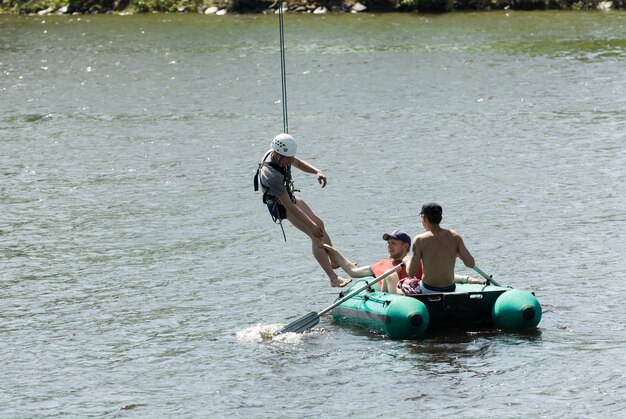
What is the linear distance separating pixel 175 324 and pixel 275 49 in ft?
94.3

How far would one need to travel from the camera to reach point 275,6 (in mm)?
54312

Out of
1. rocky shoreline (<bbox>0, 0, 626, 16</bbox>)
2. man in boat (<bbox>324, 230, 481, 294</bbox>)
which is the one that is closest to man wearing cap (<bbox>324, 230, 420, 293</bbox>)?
man in boat (<bbox>324, 230, 481, 294</bbox>)

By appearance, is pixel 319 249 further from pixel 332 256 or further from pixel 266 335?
pixel 266 335

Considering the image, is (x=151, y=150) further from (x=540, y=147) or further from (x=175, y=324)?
(x=175, y=324)

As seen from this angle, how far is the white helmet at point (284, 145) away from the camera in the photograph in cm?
1574

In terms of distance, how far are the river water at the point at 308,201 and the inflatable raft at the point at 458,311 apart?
0.77 ft

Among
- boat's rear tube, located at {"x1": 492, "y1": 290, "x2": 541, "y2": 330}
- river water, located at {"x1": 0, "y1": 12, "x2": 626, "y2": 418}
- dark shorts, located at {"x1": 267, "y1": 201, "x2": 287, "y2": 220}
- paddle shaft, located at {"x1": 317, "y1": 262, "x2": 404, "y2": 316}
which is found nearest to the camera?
river water, located at {"x1": 0, "y1": 12, "x2": 626, "y2": 418}

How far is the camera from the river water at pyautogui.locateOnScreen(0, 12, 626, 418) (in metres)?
13.9

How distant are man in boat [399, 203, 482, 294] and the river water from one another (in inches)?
28.1

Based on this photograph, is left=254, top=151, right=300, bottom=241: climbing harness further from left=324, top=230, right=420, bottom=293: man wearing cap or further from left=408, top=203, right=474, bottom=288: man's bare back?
left=408, top=203, right=474, bottom=288: man's bare back

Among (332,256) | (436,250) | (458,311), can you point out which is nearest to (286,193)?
(332,256)

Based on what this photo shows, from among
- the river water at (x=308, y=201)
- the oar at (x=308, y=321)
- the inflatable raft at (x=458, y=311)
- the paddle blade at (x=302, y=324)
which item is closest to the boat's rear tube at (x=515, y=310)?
the inflatable raft at (x=458, y=311)

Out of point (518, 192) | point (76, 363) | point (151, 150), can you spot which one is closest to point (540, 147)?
point (518, 192)

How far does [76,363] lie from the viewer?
14938 millimetres
